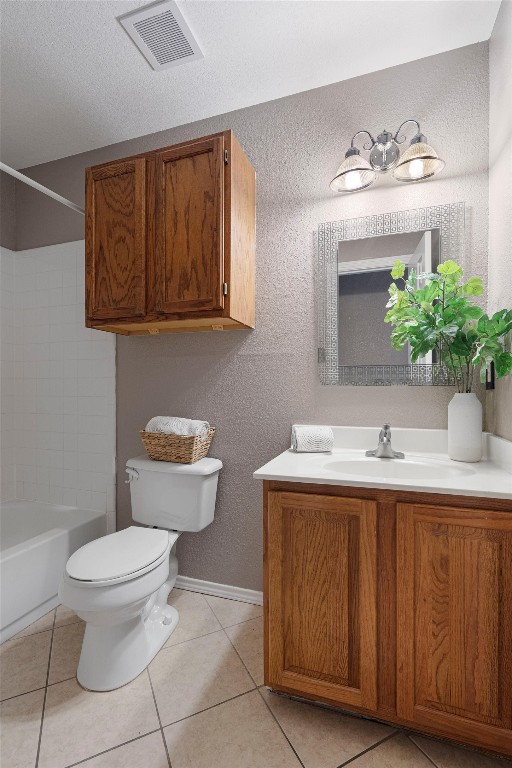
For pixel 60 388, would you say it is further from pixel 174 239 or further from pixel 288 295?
pixel 288 295

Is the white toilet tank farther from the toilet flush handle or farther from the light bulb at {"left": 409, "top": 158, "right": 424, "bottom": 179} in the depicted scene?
the light bulb at {"left": 409, "top": 158, "right": 424, "bottom": 179}

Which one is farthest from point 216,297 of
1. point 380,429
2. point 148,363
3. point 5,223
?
point 5,223

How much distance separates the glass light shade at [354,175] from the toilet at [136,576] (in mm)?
1357

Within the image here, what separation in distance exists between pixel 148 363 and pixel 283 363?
0.77 metres

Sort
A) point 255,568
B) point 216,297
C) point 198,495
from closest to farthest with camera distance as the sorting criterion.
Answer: point 216,297
point 198,495
point 255,568

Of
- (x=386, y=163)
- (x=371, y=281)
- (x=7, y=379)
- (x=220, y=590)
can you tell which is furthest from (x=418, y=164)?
(x=7, y=379)

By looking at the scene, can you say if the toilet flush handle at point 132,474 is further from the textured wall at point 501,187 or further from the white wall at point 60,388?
the textured wall at point 501,187

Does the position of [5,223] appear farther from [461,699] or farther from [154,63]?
[461,699]

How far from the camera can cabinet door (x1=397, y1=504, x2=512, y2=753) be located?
100cm

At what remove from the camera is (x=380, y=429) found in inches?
62.4

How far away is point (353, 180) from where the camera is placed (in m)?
1.57

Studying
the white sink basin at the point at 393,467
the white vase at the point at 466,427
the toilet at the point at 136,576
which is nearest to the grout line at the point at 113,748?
the toilet at the point at 136,576

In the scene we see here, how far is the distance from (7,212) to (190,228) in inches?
64.6

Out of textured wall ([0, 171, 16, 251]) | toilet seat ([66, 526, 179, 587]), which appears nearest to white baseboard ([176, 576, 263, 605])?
toilet seat ([66, 526, 179, 587])
